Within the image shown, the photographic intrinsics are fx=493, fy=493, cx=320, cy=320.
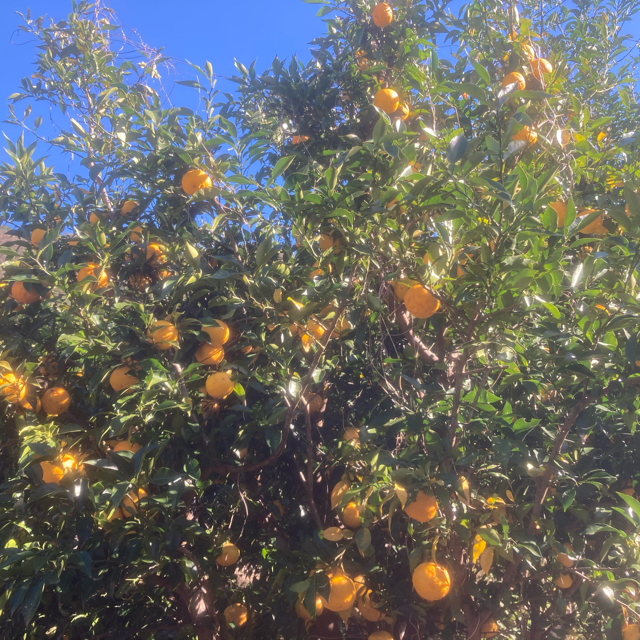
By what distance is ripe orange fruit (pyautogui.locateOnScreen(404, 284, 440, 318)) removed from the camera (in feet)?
4.32

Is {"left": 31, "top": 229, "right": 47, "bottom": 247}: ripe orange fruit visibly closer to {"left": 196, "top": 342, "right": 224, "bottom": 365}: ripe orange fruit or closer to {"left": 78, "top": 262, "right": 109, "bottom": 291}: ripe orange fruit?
{"left": 78, "top": 262, "right": 109, "bottom": 291}: ripe orange fruit

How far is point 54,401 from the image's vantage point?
1742mm

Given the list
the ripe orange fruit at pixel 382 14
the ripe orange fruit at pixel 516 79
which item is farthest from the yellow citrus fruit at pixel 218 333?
the ripe orange fruit at pixel 382 14

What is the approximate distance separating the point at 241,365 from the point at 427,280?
634 millimetres

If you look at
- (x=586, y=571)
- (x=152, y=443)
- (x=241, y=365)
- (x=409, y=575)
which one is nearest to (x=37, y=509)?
(x=152, y=443)

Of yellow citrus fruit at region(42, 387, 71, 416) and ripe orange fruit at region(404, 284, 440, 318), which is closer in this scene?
ripe orange fruit at region(404, 284, 440, 318)

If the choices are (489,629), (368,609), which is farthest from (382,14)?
(489,629)

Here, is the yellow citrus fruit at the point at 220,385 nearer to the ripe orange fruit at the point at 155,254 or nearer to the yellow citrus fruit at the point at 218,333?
the yellow citrus fruit at the point at 218,333

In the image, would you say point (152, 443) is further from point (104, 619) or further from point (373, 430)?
point (104, 619)

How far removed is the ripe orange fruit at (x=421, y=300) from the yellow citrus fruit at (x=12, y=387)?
129cm

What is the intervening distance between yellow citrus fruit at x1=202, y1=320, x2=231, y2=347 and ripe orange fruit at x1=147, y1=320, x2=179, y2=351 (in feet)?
0.40

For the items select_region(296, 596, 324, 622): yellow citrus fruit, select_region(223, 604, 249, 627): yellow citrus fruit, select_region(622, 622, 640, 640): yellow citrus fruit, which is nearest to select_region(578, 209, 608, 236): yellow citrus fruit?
select_region(622, 622, 640, 640): yellow citrus fruit

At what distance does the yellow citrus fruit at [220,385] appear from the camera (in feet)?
5.01

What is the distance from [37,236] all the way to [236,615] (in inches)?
65.3
